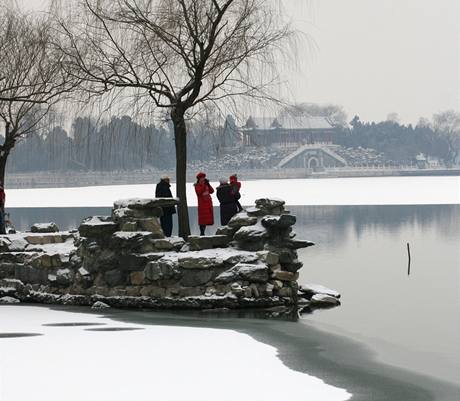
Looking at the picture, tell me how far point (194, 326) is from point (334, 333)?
7.90ft

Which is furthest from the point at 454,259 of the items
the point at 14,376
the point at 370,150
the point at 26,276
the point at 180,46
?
the point at 370,150

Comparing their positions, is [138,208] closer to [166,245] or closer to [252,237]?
[166,245]

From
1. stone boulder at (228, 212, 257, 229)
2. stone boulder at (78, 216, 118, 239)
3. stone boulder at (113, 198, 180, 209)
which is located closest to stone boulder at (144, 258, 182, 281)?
stone boulder at (78, 216, 118, 239)

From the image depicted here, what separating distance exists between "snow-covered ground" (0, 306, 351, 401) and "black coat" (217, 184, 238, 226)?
19.6 ft

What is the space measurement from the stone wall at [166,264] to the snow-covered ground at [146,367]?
2.85 m

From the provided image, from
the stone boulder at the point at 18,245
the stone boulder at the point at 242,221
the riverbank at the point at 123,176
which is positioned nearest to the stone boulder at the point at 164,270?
the stone boulder at the point at 242,221

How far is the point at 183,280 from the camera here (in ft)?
65.5

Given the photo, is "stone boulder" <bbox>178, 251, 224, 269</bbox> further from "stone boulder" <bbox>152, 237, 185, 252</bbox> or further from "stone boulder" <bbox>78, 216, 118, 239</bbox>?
"stone boulder" <bbox>78, 216, 118, 239</bbox>

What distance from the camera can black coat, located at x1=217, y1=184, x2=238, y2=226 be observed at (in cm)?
2258

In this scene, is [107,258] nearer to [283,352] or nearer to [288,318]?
[288,318]

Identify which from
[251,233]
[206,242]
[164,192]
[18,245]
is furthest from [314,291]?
[18,245]

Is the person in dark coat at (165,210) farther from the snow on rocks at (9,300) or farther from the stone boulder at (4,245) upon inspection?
the snow on rocks at (9,300)

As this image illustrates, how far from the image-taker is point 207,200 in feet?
72.9

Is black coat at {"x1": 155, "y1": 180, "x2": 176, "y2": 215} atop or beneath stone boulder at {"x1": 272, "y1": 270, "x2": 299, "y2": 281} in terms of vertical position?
atop
